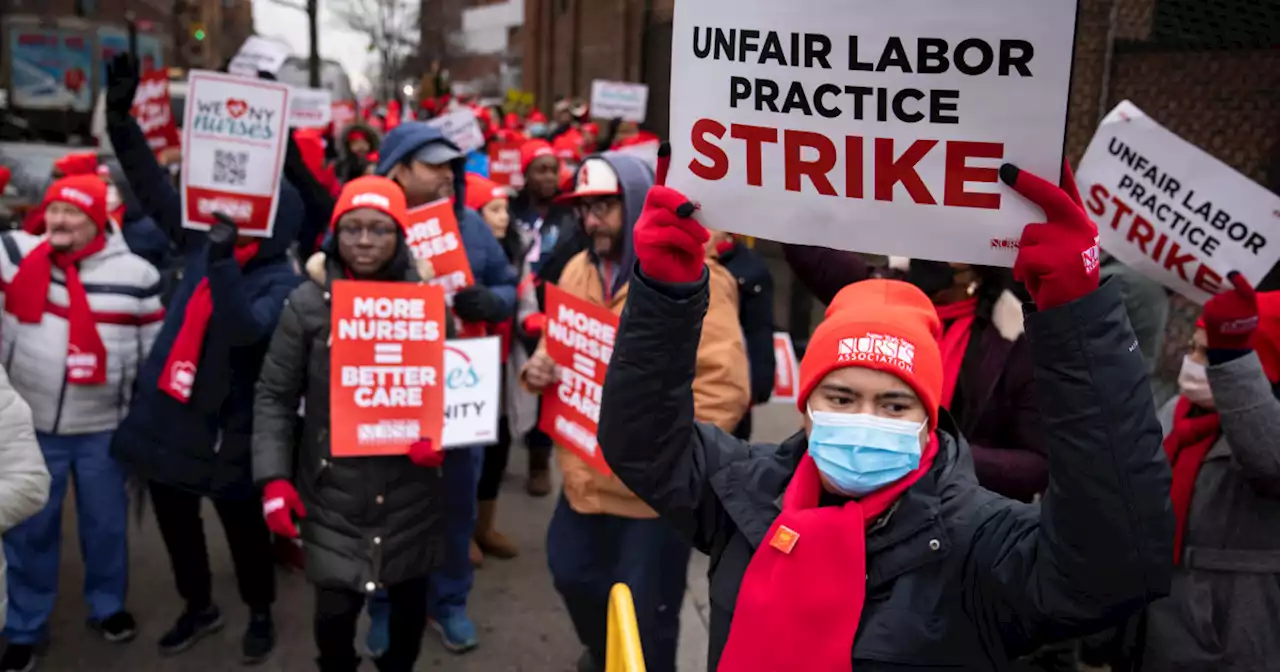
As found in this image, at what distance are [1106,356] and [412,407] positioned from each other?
261cm

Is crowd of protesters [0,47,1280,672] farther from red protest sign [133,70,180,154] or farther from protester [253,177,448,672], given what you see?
red protest sign [133,70,180,154]

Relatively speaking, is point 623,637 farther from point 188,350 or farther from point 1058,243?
point 188,350

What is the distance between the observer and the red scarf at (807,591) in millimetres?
1895

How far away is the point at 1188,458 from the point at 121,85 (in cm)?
436

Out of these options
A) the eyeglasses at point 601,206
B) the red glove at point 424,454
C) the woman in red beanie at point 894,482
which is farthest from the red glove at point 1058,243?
the red glove at point 424,454

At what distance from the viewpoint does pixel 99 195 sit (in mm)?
4285

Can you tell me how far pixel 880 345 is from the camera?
1.99 m

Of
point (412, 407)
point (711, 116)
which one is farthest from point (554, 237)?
point (711, 116)

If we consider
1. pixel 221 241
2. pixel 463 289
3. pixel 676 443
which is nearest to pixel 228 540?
pixel 221 241

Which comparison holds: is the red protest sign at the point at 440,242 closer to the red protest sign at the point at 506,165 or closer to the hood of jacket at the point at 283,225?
→ the hood of jacket at the point at 283,225

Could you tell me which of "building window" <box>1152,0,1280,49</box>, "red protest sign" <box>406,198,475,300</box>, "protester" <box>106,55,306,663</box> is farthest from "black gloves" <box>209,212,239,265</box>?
"building window" <box>1152,0,1280,49</box>

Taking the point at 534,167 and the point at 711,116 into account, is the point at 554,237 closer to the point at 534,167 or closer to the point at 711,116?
the point at 534,167

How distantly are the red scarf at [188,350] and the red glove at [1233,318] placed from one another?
3.37m

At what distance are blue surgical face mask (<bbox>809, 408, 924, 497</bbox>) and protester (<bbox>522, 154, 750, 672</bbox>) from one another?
1.37 metres
